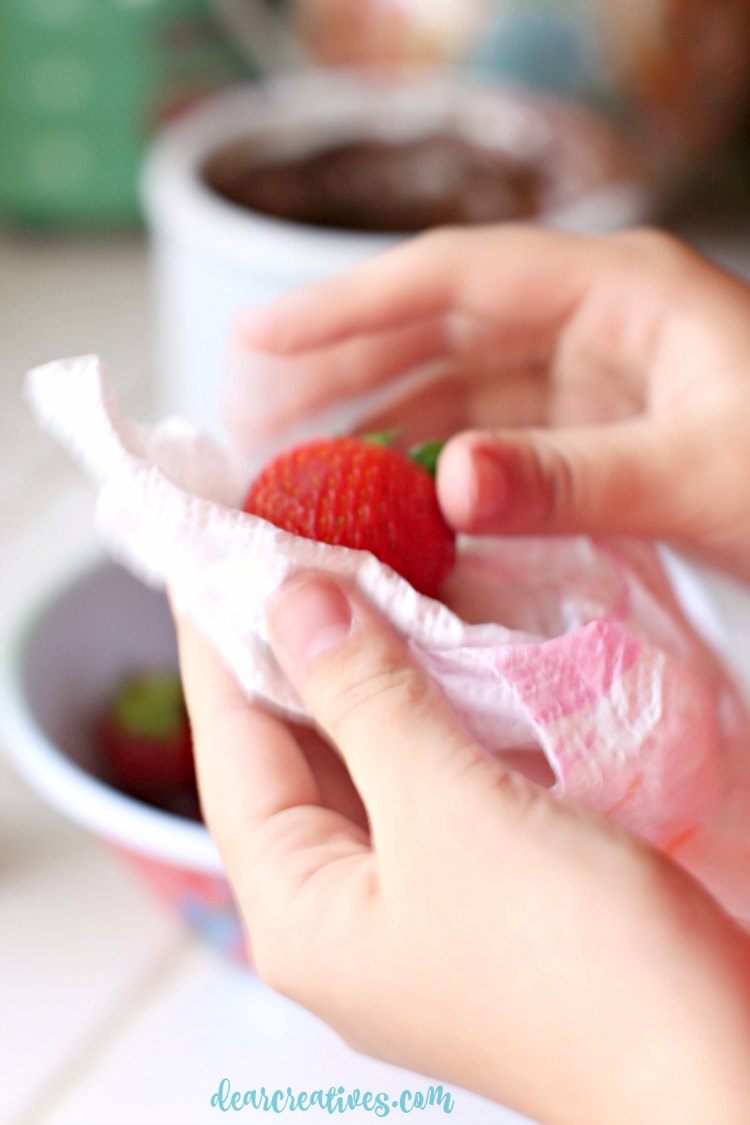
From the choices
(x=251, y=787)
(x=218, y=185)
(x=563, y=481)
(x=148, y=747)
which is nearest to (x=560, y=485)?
(x=563, y=481)

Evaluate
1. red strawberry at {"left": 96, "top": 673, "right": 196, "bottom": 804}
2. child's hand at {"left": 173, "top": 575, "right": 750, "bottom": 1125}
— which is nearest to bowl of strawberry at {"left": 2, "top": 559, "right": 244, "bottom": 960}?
red strawberry at {"left": 96, "top": 673, "right": 196, "bottom": 804}

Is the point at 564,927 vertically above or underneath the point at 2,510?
above

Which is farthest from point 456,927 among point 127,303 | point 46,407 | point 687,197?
point 687,197

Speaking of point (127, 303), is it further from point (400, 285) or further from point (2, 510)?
point (400, 285)

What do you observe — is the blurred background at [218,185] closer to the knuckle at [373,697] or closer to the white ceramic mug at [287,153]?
the white ceramic mug at [287,153]

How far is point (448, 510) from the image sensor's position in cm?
29

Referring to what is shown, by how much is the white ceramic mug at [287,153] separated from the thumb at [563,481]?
0.28 metres

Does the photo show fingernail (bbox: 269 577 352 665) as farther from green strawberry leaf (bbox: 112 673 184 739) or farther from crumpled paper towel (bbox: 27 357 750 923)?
green strawberry leaf (bbox: 112 673 184 739)

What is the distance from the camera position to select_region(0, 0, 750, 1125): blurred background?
14.8 inches

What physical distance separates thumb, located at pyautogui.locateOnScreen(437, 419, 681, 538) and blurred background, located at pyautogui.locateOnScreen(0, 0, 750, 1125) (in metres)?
0.06

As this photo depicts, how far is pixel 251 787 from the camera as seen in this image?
0.90 ft

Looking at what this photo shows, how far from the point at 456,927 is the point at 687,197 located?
0.88 m

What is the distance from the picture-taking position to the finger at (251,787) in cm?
26

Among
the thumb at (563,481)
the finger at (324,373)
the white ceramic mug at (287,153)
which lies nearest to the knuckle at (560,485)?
the thumb at (563,481)
